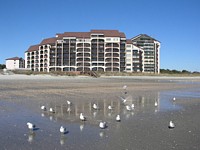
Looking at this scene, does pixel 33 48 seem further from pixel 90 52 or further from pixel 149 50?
pixel 149 50

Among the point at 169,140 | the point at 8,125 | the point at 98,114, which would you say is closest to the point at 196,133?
the point at 169,140

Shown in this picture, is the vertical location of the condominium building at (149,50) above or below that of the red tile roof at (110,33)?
below

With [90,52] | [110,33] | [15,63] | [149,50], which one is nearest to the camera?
[90,52]

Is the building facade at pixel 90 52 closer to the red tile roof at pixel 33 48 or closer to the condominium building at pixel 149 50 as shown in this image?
the condominium building at pixel 149 50

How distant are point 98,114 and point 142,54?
11487 cm

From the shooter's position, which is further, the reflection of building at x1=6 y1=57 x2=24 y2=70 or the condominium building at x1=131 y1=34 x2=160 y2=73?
the reflection of building at x1=6 y1=57 x2=24 y2=70

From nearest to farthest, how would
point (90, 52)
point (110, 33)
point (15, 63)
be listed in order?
point (90, 52), point (110, 33), point (15, 63)

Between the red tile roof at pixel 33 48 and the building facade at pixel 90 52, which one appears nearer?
the building facade at pixel 90 52

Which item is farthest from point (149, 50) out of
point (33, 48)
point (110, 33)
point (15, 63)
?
point (15, 63)

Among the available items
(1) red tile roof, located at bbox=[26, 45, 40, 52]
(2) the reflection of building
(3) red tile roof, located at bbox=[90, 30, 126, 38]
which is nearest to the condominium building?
(3) red tile roof, located at bbox=[90, 30, 126, 38]

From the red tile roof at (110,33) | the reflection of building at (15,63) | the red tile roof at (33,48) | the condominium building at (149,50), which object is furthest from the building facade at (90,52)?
the reflection of building at (15,63)

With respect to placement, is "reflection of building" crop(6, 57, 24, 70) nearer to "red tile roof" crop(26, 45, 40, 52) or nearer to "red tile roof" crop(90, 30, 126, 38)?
"red tile roof" crop(26, 45, 40, 52)

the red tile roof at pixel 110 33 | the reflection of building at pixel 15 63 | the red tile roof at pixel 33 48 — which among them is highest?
the red tile roof at pixel 110 33

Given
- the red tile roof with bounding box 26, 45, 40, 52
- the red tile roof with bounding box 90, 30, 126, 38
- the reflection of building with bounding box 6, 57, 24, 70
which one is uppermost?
the red tile roof with bounding box 90, 30, 126, 38
